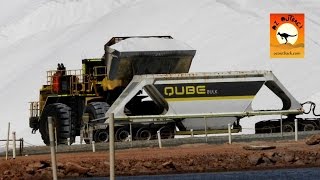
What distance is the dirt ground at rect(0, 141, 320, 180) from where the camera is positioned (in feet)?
110

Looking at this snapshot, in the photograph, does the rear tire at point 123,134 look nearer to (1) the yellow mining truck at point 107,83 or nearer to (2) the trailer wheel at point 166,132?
(1) the yellow mining truck at point 107,83

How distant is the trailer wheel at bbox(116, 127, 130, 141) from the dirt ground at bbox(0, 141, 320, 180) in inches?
151

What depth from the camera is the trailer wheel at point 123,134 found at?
130ft

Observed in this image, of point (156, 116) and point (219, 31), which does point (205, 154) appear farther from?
point (219, 31)

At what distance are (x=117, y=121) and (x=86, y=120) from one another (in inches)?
91.5

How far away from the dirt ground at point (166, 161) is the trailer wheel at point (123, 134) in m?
3.83

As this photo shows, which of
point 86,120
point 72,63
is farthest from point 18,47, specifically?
point 86,120

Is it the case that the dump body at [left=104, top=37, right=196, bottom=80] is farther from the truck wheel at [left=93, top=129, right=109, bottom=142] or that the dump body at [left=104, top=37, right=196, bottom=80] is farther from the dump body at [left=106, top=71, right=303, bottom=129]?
the truck wheel at [left=93, top=129, right=109, bottom=142]

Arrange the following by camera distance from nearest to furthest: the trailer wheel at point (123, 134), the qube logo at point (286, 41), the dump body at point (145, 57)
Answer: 1. the trailer wheel at point (123, 134)
2. the dump body at point (145, 57)
3. the qube logo at point (286, 41)

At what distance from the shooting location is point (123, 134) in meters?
39.9

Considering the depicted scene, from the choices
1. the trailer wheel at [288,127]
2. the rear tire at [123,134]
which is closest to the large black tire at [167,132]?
the rear tire at [123,134]

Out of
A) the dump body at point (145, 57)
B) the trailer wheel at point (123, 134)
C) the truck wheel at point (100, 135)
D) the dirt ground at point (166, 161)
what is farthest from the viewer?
the dump body at point (145, 57)

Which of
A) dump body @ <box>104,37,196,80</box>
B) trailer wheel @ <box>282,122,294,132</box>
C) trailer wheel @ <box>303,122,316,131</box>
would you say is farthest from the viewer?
trailer wheel @ <box>303,122,316,131</box>

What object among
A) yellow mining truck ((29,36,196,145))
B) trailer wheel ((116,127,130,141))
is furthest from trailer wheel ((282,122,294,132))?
trailer wheel ((116,127,130,141))
